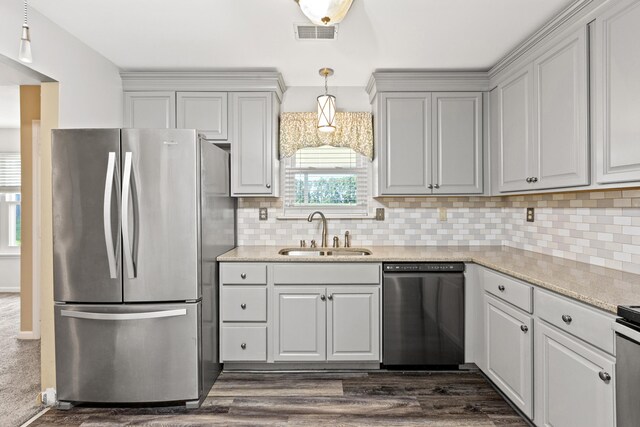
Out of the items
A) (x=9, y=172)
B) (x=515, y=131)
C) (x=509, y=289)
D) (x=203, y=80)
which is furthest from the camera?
(x=9, y=172)

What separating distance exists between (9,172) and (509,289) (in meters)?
6.85

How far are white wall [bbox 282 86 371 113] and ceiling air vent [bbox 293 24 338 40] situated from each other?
3.36 feet

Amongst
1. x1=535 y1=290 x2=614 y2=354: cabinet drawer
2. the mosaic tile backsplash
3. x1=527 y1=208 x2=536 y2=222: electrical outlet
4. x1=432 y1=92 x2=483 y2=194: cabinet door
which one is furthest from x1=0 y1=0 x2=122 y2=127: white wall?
x1=527 y1=208 x2=536 y2=222: electrical outlet

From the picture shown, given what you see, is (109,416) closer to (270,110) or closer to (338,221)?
(338,221)

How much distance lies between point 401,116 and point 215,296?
2119mm

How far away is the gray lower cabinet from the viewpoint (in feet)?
8.84

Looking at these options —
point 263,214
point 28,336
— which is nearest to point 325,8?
point 263,214

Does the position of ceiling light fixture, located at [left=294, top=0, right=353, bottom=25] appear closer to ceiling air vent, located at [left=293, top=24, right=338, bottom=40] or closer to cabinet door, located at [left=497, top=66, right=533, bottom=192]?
ceiling air vent, located at [left=293, top=24, right=338, bottom=40]

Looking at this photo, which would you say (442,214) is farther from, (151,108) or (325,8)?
(151,108)

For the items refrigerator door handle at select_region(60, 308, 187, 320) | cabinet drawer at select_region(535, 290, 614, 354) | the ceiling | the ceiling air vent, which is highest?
the ceiling

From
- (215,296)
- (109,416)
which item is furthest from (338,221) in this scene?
(109,416)

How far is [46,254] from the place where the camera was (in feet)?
7.68

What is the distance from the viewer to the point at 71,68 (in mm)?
2428

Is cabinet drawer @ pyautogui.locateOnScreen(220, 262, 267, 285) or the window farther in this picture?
the window
